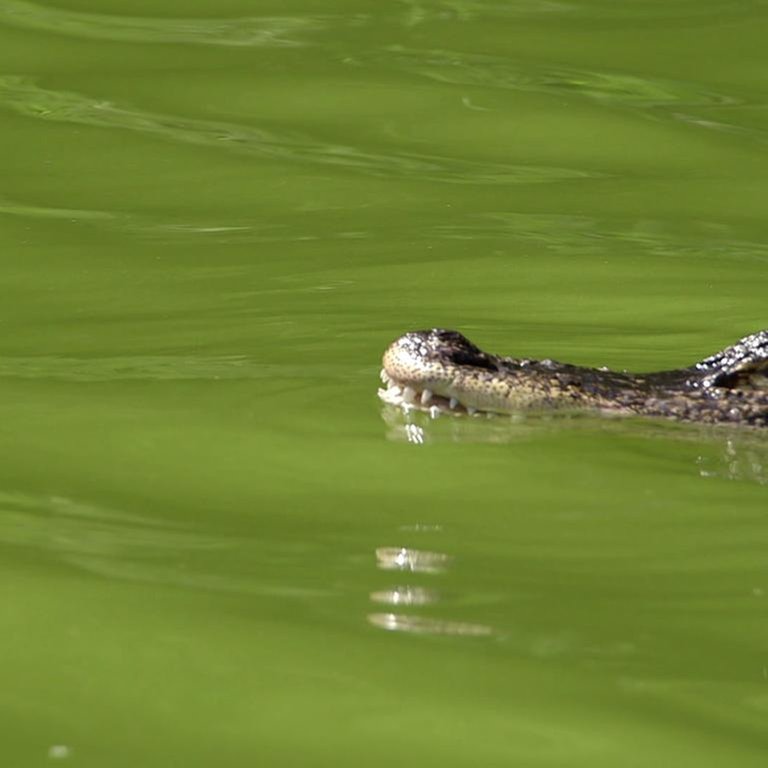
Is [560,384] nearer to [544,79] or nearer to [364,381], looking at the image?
[364,381]

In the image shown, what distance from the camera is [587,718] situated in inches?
179

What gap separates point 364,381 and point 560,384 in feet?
4.12

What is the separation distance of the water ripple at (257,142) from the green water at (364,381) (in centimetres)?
4

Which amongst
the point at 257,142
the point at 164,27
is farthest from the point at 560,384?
the point at 164,27

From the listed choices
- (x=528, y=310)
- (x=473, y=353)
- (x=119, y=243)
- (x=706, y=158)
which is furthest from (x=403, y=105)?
(x=473, y=353)

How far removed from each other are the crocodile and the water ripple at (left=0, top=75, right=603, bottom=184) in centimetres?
577

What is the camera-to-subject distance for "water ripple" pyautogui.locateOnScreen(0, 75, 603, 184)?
13.3 m

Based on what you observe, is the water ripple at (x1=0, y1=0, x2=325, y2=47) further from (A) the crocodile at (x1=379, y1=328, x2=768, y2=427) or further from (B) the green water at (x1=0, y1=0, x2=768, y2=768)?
(A) the crocodile at (x1=379, y1=328, x2=768, y2=427)

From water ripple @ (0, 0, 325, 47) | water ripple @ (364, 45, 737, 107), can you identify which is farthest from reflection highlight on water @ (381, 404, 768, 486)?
water ripple @ (0, 0, 325, 47)

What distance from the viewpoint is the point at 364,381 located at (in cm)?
820

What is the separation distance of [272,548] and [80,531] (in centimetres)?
57

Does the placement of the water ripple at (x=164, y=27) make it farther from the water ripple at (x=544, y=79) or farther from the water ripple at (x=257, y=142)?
the water ripple at (x=257, y=142)

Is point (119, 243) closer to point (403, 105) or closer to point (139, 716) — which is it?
point (403, 105)

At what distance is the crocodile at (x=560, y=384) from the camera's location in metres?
7.04
